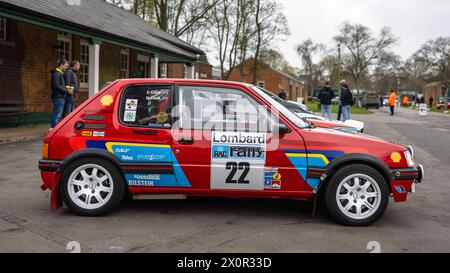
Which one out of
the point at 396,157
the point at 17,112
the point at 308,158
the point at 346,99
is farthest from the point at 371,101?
the point at 308,158

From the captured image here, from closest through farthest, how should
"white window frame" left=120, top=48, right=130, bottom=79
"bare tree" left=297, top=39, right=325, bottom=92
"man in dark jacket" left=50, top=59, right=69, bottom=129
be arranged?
1. "man in dark jacket" left=50, top=59, right=69, bottom=129
2. "white window frame" left=120, top=48, right=130, bottom=79
3. "bare tree" left=297, top=39, right=325, bottom=92

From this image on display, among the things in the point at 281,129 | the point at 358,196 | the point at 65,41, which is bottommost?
the point at 358,196

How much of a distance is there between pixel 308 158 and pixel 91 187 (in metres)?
2.37

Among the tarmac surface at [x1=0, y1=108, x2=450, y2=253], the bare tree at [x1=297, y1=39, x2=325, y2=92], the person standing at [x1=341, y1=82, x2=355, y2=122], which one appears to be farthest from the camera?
the bare tree at [x1=297, y1=39, x2=325, y2=92]

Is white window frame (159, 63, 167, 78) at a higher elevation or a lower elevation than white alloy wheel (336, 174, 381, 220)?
higher

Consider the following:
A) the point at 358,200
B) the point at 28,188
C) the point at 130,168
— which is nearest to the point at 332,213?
the point at 358,200

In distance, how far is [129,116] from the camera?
17.4ft

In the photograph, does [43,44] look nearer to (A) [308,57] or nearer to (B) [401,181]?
(B) [401,181]

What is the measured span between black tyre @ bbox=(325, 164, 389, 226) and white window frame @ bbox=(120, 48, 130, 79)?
19.2 m

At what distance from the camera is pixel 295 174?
511cm

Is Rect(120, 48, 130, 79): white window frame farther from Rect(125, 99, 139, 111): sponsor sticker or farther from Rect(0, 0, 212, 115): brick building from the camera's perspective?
Rect(125, 99, 139, 111): sponsor sticker

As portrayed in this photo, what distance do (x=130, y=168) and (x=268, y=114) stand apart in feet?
5.29

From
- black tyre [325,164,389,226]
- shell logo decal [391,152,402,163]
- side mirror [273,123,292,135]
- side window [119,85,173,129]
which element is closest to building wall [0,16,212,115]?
side window [119,85,173,129]

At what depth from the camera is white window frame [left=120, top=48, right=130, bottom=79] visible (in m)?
22.9
